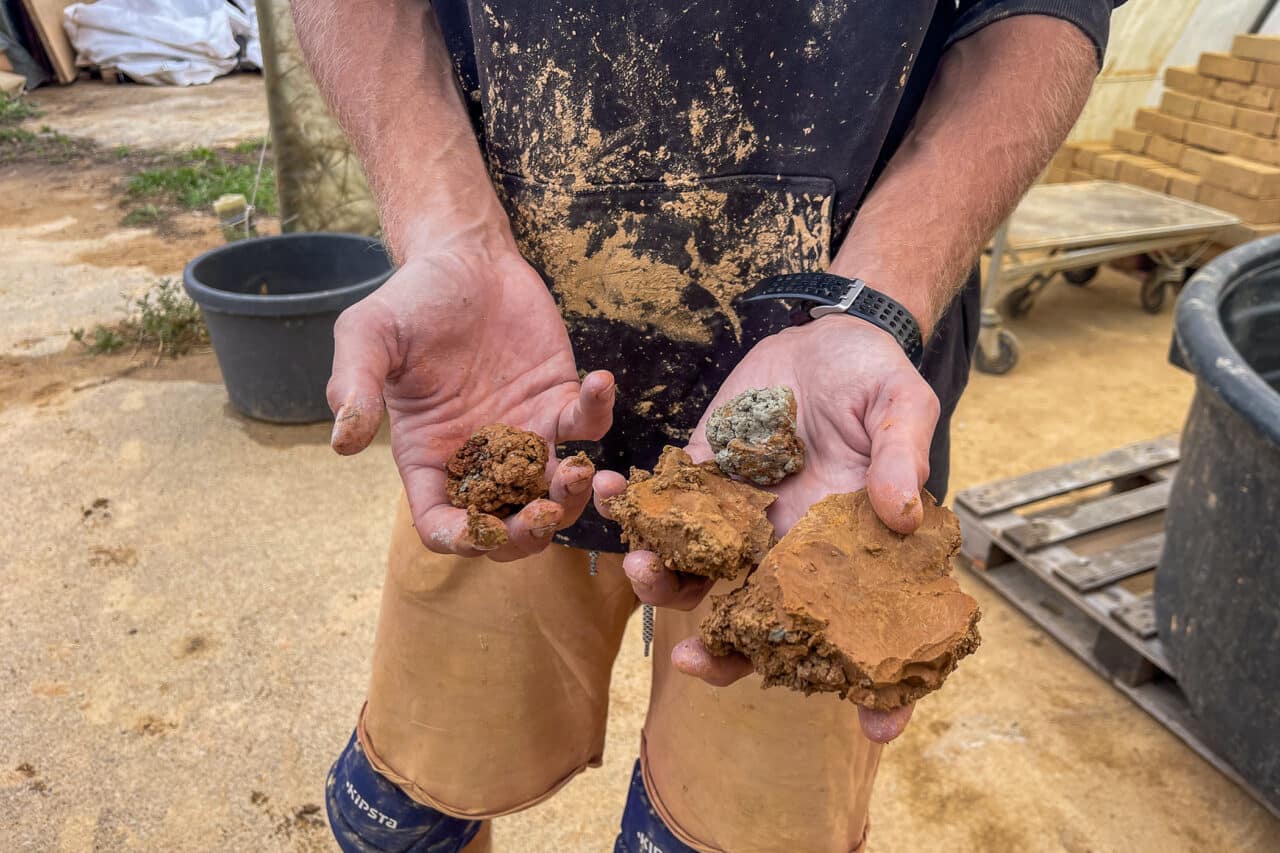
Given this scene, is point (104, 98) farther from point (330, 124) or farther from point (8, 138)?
point (330, 124)

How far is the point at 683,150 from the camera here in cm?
127

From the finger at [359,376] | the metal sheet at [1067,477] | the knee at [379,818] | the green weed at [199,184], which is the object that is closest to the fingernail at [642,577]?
the finger at [359,376]

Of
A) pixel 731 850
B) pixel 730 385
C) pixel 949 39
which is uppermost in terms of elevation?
pixel 949 39

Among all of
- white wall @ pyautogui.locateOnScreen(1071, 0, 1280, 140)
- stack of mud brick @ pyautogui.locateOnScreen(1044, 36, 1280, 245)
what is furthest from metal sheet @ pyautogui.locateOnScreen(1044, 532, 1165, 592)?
white wall @ pyautogui.locateOnScreen(1071, 0, 1280, 140)

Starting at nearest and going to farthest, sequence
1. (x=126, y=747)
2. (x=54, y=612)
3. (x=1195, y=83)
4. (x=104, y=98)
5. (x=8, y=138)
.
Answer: (x=126, y=747)
(x=54, y=612)
(x=1195, y=83)
(x=8, y=138)
(x=104, y=98)

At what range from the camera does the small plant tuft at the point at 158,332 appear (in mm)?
4316

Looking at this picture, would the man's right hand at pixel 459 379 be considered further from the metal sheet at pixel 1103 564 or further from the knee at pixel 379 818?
the metal sheet at pixel 1103 564

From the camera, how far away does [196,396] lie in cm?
397

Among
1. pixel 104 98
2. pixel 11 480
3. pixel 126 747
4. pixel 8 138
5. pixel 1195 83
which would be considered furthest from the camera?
pixel 104 98

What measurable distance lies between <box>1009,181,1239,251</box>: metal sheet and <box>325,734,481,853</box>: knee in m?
3.82

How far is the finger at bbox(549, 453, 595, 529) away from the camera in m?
1.17

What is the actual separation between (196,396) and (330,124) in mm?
1278

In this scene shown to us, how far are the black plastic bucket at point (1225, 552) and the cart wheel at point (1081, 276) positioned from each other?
313 centimetres

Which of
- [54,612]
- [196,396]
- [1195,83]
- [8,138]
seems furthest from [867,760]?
[8,138]
